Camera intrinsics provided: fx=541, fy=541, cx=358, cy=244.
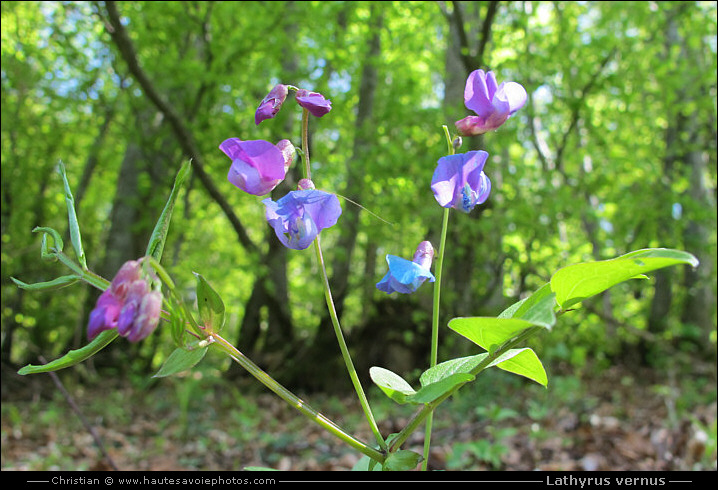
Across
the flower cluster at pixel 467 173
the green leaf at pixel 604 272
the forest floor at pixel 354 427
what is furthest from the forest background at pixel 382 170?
the green leaf at pixel 604 272

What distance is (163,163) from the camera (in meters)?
5.22

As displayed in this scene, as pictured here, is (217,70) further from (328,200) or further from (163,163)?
(328,200)

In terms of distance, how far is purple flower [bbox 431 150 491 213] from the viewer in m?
0.84

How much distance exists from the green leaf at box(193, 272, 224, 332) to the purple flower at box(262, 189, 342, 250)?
0.47 ft

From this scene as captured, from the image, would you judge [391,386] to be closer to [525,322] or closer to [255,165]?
[525,322]

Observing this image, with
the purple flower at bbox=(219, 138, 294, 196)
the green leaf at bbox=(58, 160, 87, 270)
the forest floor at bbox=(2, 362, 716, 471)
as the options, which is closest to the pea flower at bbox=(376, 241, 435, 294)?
the purple flower at bbox=(219, 138, 294, 196)

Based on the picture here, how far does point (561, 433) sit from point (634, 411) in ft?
3.65

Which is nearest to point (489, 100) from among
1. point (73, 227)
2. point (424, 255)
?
point (424, 255)

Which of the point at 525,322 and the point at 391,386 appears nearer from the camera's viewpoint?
the point at 525,322

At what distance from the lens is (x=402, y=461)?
0.77 metres

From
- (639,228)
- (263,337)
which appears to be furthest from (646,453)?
(263,337)

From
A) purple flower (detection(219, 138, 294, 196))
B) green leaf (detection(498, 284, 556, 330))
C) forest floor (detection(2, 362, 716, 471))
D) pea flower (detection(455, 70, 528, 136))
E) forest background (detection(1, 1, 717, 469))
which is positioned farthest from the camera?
forest background (detection(1, 1, 717, 469))

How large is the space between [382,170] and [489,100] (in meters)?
3.52

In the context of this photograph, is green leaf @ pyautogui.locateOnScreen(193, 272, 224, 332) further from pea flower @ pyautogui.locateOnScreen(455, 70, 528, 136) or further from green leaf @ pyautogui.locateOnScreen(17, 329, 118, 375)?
pea flower @ pyautogui.locateOnScreen(455, 70, 528, 136)
